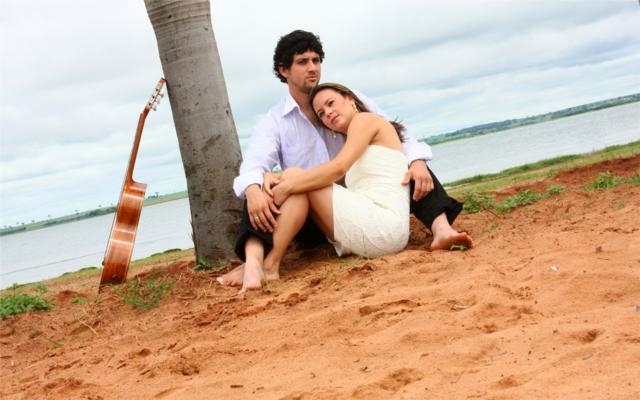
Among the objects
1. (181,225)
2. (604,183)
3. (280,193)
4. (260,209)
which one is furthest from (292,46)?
(181,225)

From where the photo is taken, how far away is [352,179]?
566cm

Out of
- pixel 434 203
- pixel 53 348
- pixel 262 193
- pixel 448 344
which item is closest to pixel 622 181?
pixel 434 203

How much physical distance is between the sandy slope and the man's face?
4.66 feet

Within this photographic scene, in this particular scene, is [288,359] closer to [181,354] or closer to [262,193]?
[181,354]

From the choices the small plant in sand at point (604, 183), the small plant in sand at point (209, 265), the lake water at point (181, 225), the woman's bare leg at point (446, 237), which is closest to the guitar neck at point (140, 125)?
the small plant in sand at point (209, 265)

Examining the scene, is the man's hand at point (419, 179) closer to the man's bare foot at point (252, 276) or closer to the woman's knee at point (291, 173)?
the woman's knee at point (291, 173)

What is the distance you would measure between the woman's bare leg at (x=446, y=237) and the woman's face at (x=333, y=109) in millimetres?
1028

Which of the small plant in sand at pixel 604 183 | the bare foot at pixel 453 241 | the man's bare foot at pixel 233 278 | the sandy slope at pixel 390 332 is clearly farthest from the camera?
the small plant in sand at pixel 604 183

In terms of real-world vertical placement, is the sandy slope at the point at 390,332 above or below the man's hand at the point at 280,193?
below

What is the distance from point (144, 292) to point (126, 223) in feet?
2.77

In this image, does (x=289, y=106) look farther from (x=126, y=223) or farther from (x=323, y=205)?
(x=126, y=223)

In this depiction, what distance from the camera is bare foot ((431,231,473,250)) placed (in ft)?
16.7

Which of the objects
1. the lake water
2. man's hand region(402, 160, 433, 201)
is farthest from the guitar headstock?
the lake water

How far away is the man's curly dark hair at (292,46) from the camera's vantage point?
5.82 metres
